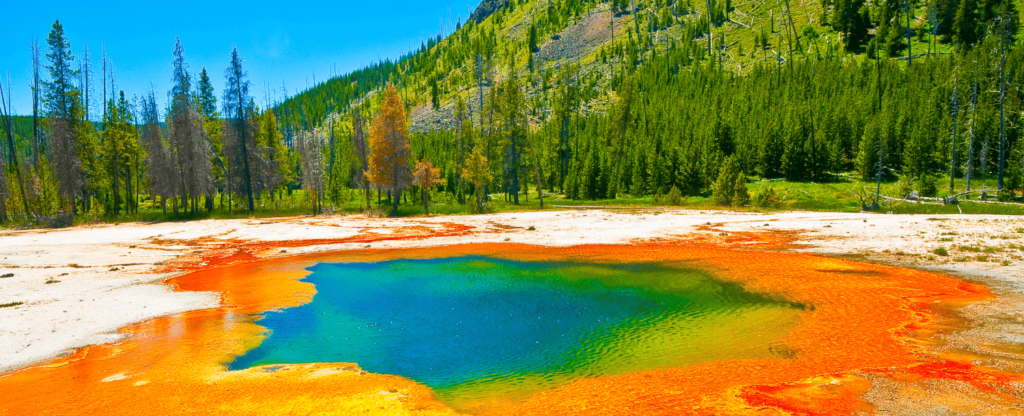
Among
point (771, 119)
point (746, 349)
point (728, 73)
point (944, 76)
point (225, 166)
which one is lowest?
point (746, 349)

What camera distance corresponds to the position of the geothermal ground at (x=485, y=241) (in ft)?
32.0

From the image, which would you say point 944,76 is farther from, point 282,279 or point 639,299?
point 282,279

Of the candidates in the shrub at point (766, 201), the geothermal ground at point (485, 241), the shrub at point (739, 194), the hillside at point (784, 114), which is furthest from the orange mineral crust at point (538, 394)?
the hillside at point (784, 114)

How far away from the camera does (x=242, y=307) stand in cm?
1545

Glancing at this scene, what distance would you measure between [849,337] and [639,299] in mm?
5997

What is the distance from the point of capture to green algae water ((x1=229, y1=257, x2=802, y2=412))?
10.3 meters

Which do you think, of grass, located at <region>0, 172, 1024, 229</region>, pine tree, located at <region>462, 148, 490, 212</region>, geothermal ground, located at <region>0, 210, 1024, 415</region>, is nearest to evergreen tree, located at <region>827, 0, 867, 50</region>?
grass, located at <region>0, 172, 1024, 229</region>

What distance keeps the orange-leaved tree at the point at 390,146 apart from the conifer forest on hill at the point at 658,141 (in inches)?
6.8

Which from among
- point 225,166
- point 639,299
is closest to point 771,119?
point 639,299

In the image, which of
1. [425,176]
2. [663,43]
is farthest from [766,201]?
[663,43]

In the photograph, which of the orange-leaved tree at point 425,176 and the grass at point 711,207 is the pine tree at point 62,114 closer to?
the grass at point 711,207

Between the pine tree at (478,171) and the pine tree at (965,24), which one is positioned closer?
the pine tree at (478,171)

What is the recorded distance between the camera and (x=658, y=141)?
272 feet

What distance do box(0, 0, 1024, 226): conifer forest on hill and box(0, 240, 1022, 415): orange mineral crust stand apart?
35170 millimetres
